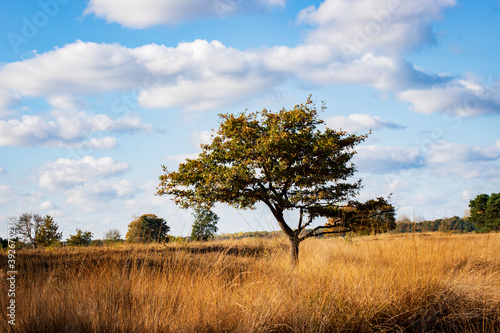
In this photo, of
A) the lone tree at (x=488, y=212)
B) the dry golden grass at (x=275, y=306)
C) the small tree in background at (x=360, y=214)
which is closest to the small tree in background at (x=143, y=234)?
the dry golden grass at (x=275, y=306)

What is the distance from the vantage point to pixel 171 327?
11.4 feet

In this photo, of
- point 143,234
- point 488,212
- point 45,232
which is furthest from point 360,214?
→ point 488,212

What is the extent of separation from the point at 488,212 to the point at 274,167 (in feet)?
147

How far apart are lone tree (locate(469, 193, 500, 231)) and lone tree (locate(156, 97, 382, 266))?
39233mm

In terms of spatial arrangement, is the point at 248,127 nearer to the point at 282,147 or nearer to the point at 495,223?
the point at 282,147

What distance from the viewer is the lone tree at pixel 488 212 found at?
42375 mm

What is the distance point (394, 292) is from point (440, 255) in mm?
2158

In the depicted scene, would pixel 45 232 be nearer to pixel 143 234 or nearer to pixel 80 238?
pixel 80 238

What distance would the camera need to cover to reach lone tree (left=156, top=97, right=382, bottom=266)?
10.0 m

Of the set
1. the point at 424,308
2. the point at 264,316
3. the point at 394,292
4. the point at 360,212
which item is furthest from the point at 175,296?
the point at 360,212

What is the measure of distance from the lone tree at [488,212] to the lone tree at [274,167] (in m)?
39.2

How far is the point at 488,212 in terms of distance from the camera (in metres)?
43.6

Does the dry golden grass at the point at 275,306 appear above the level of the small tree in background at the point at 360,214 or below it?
below

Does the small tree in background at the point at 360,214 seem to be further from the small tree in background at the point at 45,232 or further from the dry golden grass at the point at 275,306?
the small tree in background at the point at 45,232
